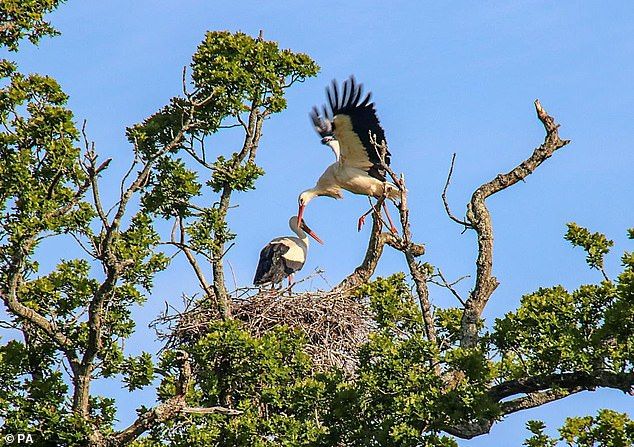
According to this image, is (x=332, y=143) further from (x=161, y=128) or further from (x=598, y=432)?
(x=598, y=432)

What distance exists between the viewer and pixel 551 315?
10.1 metres

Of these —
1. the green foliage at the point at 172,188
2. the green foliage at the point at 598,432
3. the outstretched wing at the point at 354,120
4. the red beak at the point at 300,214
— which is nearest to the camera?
the green foliage at the point at 598,432

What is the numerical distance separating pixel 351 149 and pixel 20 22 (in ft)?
15.6

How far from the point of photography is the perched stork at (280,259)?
1633 cm

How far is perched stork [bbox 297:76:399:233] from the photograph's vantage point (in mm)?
15414

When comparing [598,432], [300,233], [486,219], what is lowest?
[598,432]

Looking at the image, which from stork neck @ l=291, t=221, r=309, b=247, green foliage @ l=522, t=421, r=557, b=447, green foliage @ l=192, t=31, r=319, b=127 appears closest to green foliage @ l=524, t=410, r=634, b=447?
green foliage @ l=522, t=421, r=557, b=447

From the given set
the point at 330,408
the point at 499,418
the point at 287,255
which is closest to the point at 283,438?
the point at 330,408

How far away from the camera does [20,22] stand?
527 inches

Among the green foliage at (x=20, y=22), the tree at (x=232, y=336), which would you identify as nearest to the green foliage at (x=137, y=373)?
the tree at (x=232, y=336)

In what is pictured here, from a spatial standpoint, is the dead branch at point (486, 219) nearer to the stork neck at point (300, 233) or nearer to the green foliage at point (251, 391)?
the green foliage at point (251, 391)

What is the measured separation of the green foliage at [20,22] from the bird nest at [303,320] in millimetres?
Result: 3390

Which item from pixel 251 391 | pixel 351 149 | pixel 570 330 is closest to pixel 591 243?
pixel 570 330

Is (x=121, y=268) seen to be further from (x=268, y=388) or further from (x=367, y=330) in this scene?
(x=367, y=330)
